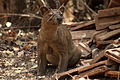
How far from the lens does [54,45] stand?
7.30 m

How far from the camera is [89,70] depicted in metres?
6.66

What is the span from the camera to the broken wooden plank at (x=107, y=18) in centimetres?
890

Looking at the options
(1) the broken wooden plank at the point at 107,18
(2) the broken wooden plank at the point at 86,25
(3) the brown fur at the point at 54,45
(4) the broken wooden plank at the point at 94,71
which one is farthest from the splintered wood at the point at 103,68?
(2) the broken wooden plank at the point at 86,25

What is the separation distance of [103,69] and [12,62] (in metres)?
2.94

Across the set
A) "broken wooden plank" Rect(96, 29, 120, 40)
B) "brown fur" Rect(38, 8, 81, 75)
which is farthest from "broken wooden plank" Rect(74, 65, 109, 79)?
"broken wooden plank" Rect(96, 29, 120, 40)

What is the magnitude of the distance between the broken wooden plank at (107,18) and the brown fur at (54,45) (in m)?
1.42

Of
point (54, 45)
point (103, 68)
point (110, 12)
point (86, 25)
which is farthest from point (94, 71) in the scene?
point (86, 25)

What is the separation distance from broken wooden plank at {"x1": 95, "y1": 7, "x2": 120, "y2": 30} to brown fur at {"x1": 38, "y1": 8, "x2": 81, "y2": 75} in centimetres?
142

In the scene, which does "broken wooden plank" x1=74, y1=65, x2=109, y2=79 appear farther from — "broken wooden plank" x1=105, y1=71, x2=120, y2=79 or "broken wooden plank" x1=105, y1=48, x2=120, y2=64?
"broken wooden plank" x1=105, y1=48, x2=120, y2=64

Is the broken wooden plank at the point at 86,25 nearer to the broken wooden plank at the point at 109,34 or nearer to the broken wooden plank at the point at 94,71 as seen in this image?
the broken wooden plank at the point at 109,34

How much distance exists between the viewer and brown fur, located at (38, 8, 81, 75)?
23.0 ft

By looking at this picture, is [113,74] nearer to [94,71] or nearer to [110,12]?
[94,71]

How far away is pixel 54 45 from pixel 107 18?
92.0 inches

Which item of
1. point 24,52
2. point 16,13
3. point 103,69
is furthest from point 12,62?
point 16,13
